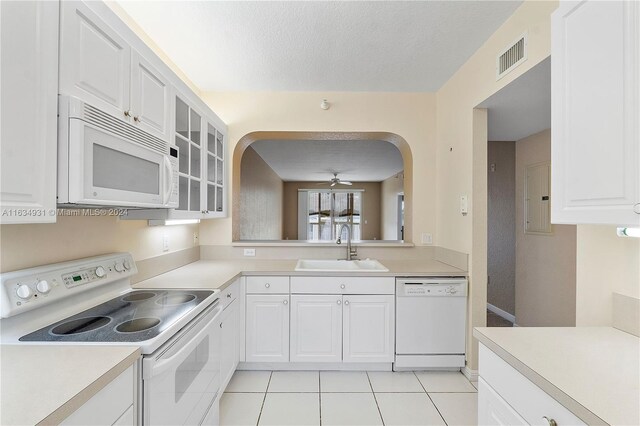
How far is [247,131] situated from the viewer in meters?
3.01

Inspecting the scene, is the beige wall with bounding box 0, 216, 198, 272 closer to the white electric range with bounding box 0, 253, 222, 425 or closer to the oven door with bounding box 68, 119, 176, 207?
the white electric range with bounding box 0, 253, 222, 425

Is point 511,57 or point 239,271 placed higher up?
point 511,57

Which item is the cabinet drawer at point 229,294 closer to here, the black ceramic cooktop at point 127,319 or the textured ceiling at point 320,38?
the black ceramic cooktop at point 127,319

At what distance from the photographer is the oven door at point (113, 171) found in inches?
40.5

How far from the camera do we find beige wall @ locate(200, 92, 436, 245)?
300 centimetres

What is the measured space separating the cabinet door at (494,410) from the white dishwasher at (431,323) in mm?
1195

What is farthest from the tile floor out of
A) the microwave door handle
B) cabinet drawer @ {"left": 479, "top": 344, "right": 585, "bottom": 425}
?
the microwave door handle

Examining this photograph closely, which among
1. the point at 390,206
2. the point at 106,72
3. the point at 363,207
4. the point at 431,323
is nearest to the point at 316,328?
the point at 431,323

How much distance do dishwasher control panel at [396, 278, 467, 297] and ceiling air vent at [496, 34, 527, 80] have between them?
1.55m

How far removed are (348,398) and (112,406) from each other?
5.37 feet

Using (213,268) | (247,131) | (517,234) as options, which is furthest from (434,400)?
(247,131)

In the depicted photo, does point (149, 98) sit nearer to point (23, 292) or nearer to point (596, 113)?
point (23, 292)

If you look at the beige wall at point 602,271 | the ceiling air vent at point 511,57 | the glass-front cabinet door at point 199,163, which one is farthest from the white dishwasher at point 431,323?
the glass-front cabinet door at point 199,163

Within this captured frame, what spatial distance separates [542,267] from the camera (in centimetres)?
319
